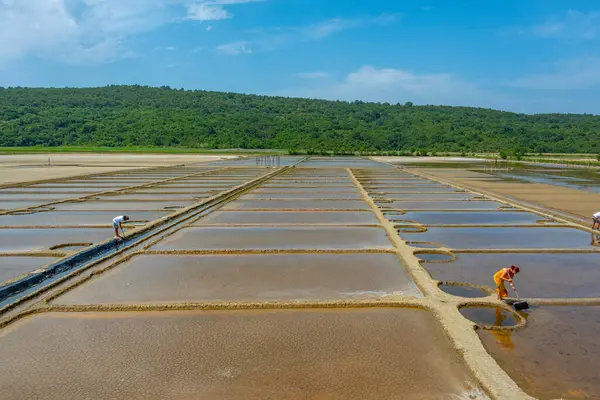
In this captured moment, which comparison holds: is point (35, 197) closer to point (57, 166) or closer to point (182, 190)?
point (182, 190)

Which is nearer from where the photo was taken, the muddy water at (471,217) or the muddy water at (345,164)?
the muddy water at (471,217)

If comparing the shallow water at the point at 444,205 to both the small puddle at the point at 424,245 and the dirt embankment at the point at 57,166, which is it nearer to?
the small puddle at the point at 424,245

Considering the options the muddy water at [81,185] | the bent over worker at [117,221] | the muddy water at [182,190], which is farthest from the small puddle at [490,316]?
the muddy water at [81,185]

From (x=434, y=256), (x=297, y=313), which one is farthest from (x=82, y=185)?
(x=297, y=313)

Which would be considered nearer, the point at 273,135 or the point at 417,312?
the point at 417,312

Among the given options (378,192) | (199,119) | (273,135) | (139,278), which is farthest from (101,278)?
(199,119)

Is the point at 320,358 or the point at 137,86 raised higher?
the point at 137,86

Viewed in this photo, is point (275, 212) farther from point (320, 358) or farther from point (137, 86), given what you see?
point (137, 86)
